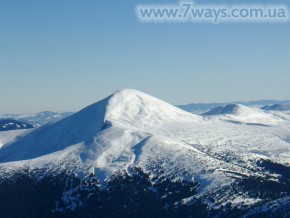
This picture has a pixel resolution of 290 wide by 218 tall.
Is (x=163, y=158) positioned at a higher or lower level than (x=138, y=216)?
higher

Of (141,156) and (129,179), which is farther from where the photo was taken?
(141,156)

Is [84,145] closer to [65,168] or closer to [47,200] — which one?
[65,168]

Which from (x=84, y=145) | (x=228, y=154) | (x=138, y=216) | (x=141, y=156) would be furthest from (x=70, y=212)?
(x=228, y=154)

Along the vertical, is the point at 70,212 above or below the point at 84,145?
below

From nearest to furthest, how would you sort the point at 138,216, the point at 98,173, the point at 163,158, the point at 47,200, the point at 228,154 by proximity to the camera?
the point at 138,216 → the point at 47,200 → the point at 98,173 → the point at 163,158 → the point at 228,154

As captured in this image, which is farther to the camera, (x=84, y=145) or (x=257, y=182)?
(x=84, y=145)

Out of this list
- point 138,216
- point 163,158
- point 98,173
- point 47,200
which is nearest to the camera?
point 138,216

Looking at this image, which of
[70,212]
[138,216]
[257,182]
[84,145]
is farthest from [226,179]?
[84,145]

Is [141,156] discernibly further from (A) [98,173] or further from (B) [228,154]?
(B) [228,154]

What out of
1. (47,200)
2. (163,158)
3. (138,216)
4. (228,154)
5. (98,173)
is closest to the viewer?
(138,216)
